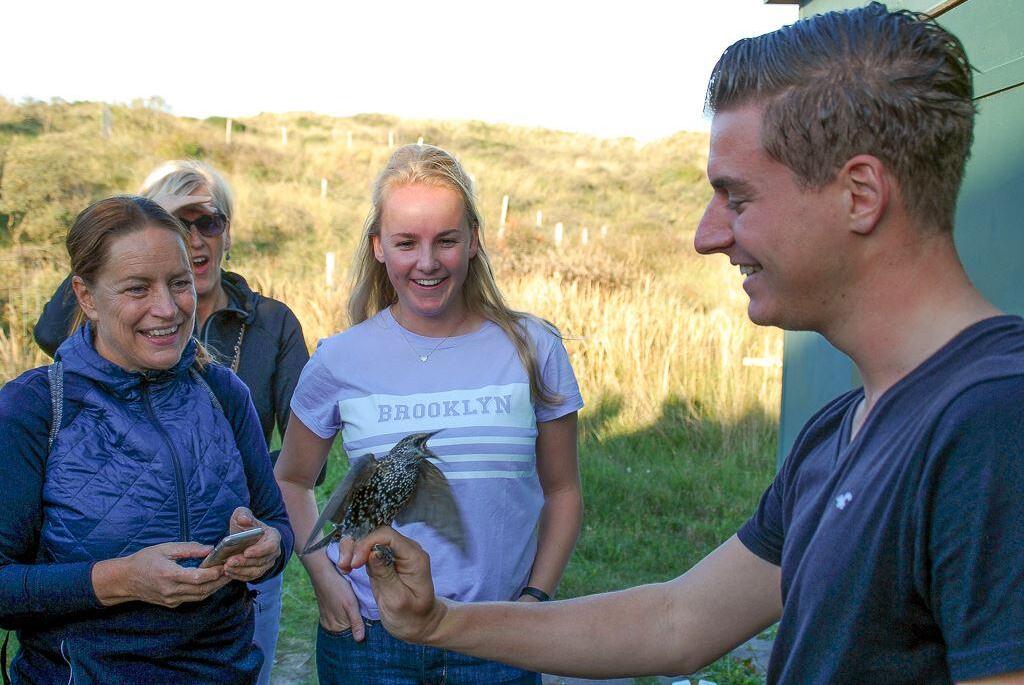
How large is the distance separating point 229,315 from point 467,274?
128 cm

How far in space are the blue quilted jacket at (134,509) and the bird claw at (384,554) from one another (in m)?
1.06

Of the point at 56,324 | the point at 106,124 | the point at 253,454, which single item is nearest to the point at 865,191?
the point at 253,454

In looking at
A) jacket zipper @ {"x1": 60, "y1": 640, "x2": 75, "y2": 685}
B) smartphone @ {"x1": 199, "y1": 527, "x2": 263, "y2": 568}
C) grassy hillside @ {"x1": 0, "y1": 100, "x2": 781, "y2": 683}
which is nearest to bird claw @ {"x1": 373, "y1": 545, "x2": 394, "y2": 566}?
smartphone @ {"x1": 199, "y1": 527, "x2": 263, "y2": 568}

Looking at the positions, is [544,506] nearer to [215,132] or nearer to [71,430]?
[71,430]

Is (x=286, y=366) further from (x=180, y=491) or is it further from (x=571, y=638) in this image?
(x=571, y=638)

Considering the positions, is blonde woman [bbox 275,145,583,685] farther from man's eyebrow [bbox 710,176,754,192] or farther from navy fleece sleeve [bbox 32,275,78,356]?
man's eyebrow [bbox 710,176,754,192]

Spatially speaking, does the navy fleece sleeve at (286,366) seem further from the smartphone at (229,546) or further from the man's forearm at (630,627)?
the man's forearm at (630,627)

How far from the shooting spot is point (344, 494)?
2002 mm

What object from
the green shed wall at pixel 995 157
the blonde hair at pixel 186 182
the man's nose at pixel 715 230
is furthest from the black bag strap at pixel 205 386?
the green shed wall at pixel 995 157

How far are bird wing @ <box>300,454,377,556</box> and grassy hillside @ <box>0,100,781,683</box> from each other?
3.92m

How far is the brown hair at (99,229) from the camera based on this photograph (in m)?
2.82

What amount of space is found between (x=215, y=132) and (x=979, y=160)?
42.6 metres

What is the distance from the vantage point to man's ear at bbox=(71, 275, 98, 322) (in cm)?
285

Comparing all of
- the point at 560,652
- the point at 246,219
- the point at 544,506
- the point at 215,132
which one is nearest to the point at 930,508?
the point at 560,652
